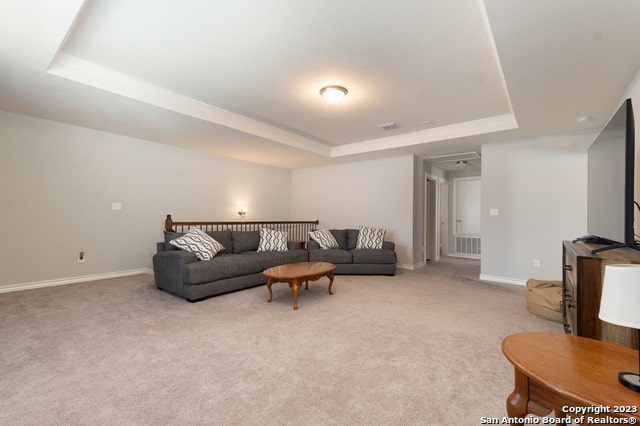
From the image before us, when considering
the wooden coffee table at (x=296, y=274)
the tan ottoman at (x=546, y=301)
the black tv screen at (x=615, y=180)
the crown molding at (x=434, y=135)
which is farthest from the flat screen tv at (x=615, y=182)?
the wooden coffee table at (x=296, y=274)

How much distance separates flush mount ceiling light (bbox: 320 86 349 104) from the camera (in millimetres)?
3186

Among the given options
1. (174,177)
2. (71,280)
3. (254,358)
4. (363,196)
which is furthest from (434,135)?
(71,280)

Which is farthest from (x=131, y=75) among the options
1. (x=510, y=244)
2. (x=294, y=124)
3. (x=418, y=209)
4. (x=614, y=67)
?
(x=510, y=244)

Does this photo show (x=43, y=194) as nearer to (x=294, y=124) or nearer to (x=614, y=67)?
(x=294, y=124)

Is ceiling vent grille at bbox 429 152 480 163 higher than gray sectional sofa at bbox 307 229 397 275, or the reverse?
ceiling vent grille at bbox 429 152 480 163

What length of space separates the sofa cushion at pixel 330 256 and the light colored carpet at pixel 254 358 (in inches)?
53.6

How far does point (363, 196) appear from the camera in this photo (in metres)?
6.31

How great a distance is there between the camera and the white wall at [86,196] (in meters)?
3.78

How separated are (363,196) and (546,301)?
3.81 metres

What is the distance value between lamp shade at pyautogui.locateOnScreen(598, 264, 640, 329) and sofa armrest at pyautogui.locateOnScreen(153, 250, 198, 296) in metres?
3.67

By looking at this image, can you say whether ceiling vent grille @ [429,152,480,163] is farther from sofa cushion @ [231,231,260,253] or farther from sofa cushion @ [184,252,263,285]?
sofa cushion @ [184,252,263,285]

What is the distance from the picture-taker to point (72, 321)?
277 cm

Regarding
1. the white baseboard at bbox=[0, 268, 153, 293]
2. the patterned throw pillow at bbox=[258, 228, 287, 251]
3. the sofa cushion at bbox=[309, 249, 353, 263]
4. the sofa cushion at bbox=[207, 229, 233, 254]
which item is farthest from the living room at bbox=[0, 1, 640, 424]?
the patterned throw pillow at bbox=[258, 228, 287, 251]

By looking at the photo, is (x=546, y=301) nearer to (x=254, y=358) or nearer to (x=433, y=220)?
(x=254, y=358)
